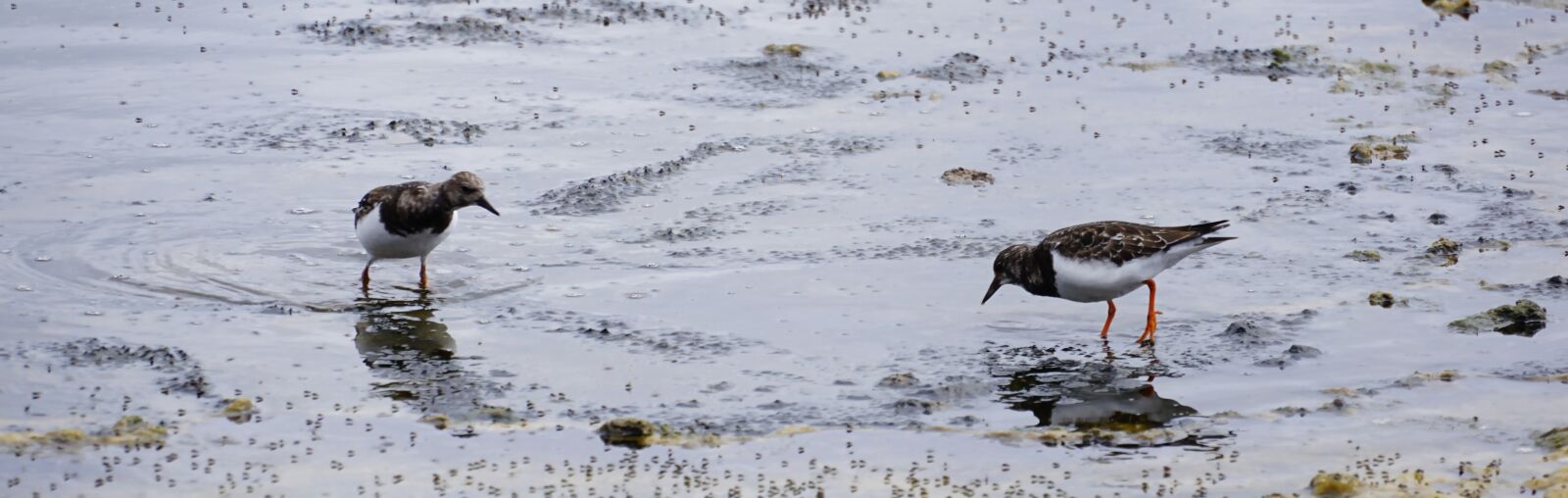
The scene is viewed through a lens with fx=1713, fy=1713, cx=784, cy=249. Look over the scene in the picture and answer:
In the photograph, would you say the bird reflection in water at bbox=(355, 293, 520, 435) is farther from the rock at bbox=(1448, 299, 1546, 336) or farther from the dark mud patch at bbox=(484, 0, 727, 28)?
the dark mud patch at bbox=(484, 0, 727, 28)

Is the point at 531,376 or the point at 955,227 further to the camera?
the point at 955,227

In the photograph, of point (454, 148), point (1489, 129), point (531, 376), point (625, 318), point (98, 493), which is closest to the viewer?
point (98, 493)

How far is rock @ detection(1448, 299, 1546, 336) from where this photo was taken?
1074 centimetres

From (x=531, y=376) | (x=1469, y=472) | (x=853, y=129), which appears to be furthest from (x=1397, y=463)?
(x=853, y=129)

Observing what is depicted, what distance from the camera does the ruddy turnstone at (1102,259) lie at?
35.2 feet

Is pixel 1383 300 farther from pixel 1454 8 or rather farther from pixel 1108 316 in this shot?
pixel 1454 8

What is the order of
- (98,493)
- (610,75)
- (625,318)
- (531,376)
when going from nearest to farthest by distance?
(98,493), (531,376), (625,318), (610,75)

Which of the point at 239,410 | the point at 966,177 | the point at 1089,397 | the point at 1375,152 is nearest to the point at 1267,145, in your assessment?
the point at 1375,152

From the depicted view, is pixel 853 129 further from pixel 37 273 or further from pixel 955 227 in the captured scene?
pixel 37 273

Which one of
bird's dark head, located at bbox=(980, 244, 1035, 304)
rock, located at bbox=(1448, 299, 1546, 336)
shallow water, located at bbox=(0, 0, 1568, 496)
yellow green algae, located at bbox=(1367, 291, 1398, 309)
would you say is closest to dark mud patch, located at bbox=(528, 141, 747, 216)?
shallow water, located at bbox=(0, 0, 1568, 496)

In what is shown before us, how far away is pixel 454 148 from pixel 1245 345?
734 cm

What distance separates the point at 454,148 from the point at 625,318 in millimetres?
4504

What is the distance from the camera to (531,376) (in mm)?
9906

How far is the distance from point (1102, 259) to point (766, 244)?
9.24 ft
